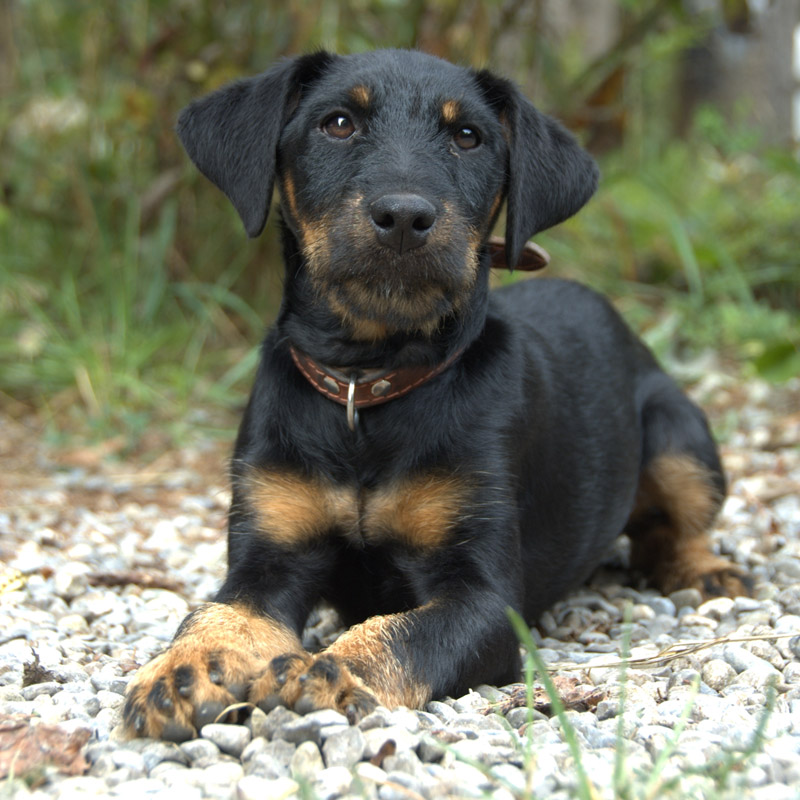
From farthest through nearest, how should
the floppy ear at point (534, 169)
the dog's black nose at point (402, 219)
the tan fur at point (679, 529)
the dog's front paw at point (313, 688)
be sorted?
the tan fur at point (679, 529) < the floppy ear at point (534, 169) < the dog's black nose at point (402, 219) < the dog's front paw at point (313, 688)

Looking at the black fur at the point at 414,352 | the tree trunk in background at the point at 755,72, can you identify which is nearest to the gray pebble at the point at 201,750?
the black fur at the point at 414,352

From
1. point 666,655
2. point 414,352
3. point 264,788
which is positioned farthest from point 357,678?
point 414,352

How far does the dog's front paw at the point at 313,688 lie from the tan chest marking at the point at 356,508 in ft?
2.18

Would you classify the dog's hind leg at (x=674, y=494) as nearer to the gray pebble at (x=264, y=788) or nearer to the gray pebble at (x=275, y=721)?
the gray pebble at (x=275, y=721)

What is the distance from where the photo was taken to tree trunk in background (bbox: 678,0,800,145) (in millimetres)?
10898

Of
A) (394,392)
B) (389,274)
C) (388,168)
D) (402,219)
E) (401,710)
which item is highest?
(388,168)

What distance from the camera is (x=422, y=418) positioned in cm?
322

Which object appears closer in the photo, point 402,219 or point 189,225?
point 402,219

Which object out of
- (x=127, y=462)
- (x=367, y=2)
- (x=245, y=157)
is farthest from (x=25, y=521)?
(x=367, y=2)

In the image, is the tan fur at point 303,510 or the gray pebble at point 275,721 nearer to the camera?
the gray pebble at point 275,721

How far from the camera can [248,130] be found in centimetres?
344

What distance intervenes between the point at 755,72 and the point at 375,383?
9.61m

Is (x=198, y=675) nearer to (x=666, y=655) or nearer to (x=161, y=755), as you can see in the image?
(x=161, y=755)

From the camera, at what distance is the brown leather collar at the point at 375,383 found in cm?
328
